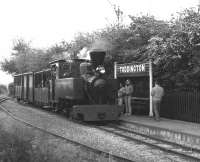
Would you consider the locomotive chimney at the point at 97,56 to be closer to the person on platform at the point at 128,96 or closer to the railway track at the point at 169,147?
the person on platform at the point at 128,96

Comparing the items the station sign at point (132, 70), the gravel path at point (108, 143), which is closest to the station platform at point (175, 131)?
the gravel path at point (108, 143)

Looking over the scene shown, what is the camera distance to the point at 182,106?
13695 millimetres

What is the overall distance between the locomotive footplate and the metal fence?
241cm

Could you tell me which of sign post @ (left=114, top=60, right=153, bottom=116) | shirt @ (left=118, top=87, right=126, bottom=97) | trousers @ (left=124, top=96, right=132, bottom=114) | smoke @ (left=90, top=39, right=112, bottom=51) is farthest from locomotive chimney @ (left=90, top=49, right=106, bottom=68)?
trousers @ (left=124, top=96, right=132, bottom=114)

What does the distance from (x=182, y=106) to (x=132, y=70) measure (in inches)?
114

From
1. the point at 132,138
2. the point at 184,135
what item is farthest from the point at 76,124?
the point at 184,135

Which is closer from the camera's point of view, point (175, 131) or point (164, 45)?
point (175, 131)

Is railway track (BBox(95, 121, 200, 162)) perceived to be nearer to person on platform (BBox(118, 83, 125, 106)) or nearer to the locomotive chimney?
the locomotive chimney

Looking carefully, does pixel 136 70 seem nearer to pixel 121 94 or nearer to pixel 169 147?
pixel 121 94

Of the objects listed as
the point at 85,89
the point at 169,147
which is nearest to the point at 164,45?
the point at 85,89

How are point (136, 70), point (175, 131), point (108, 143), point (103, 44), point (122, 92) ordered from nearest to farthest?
point (108, 143) < point (175, 131) < point (136, 70) < point (122, 92) < point (103, 44)

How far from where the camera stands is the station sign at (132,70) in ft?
48.3

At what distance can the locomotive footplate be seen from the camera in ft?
43.9

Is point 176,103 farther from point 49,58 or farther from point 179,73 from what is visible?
point 49,58
